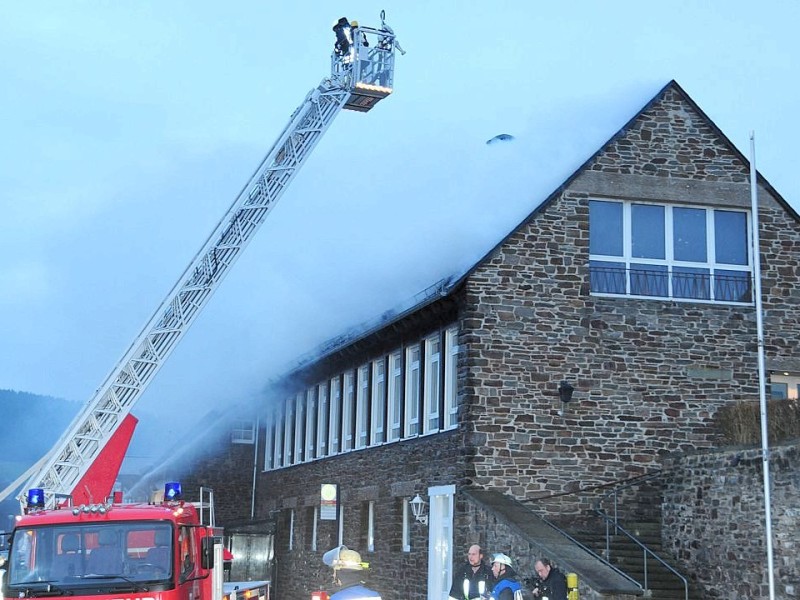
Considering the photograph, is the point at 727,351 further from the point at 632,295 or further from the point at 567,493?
the point at 567,493

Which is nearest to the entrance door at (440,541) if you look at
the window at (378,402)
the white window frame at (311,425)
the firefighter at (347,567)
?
the window at (378,402)

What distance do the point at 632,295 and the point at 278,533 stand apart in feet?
53.9

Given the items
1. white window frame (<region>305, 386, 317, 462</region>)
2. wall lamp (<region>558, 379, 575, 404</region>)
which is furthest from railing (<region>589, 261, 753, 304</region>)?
white window frame (<region>305, 386, 317, 462</region>)

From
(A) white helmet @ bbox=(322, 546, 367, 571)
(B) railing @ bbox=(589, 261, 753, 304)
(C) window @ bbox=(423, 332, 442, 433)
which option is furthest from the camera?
(C) window @ bbox=(423, 332, 442, 433)

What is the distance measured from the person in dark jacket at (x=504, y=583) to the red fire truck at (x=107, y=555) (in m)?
3.05

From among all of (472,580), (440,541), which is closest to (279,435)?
Answer: (440,541)

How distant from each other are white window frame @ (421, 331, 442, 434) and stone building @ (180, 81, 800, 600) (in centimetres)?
5

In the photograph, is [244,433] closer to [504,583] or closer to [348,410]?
[348,410]

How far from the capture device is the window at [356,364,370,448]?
95.8ft

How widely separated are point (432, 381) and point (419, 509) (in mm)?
2533

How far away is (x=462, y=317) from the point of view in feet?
74.7

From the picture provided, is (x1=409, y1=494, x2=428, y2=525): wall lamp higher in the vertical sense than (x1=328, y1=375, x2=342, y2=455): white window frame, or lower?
lower

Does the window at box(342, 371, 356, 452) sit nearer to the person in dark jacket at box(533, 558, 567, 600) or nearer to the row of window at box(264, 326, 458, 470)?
the row of window at box(264, 326, 458, 470)

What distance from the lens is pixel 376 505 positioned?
27750mm
